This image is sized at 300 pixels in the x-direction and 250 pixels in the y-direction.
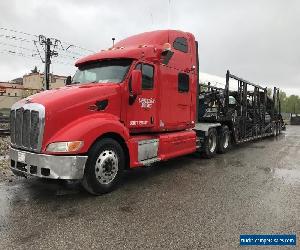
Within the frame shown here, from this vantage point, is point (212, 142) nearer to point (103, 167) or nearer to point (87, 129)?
point (103, 167)

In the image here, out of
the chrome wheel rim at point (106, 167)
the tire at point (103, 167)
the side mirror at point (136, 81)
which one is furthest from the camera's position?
the side mirror at point (136, 81)

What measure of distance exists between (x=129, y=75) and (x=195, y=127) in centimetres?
413

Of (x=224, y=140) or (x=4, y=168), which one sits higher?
(x=224, y=140)

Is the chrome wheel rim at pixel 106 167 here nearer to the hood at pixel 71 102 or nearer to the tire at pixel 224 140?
the hood at pixel 71 102

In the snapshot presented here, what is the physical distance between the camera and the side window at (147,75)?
7.28 metres

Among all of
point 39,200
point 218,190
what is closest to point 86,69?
point 39,200

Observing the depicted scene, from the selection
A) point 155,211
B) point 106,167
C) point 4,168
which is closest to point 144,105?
A: point 106,167

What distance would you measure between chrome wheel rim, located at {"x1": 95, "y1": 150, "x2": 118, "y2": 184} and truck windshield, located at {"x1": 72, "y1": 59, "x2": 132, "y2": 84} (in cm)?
158

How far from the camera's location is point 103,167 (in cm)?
608

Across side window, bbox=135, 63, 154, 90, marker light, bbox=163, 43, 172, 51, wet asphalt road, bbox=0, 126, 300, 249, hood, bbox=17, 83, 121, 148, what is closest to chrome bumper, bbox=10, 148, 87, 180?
hood, bbox=17, 83, 121, 148

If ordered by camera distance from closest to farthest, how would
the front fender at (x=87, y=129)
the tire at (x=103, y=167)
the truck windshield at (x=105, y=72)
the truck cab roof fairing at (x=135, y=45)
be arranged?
the front fender at (x=87, y=129)
the tire at (x=103, y=167)
the truck windshield at (x=105, y=72)
the truck cab roof fairing at (x=135, y=45)

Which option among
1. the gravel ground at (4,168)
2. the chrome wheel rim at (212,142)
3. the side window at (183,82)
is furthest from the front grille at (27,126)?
the chrome wheel rim at (212,142)

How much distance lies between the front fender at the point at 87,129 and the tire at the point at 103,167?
8.7 inches

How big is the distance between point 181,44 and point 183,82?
1033 mm
